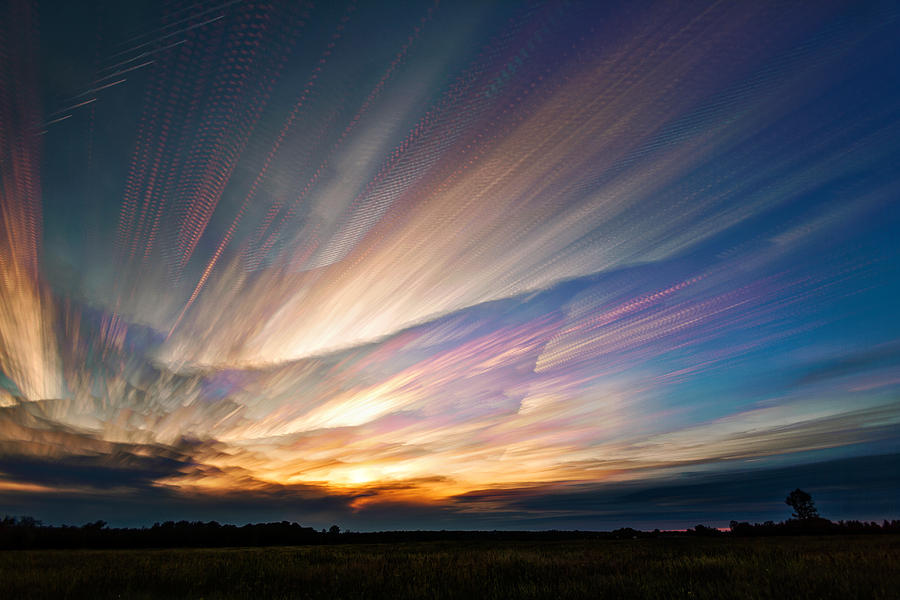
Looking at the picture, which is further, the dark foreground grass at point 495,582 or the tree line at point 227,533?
the tree line at point 227,533

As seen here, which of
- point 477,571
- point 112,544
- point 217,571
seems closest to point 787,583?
point 477,571

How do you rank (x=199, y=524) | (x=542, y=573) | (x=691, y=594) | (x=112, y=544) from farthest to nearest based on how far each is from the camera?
(x=199, y=524)
(x=112, y=544)
(x=542, y=573)
(x=691, y=594)

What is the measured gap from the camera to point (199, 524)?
106500 millimetres

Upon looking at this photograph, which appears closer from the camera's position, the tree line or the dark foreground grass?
the dark foreground grass

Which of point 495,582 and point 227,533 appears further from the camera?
point 227,533

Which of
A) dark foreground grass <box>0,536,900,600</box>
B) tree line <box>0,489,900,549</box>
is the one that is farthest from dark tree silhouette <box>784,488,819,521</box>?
dark foreground grass <box>0,536,900,600</box>

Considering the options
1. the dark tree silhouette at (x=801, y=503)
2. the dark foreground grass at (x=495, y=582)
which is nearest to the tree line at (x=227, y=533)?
the dark tree silhouette at (x=801, y=503)

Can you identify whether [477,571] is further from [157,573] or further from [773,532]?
[773,532]

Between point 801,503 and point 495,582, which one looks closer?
point 495,582

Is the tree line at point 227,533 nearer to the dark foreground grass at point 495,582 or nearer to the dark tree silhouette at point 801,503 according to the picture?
the dark tree silhouette at point 801,503

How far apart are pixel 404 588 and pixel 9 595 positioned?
1175cm

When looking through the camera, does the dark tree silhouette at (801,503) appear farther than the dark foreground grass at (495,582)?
Yes

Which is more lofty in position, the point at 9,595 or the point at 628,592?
the point at 9,595

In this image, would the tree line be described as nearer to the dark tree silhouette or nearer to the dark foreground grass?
the dark tree silhouette
